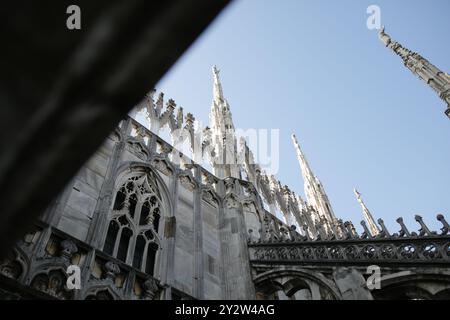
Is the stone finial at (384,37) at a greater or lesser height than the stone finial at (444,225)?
greater

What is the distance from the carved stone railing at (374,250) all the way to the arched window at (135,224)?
274cm

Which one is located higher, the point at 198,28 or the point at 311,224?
the point at 311,224

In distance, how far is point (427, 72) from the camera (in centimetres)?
1858

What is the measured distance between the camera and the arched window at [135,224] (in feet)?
25.1

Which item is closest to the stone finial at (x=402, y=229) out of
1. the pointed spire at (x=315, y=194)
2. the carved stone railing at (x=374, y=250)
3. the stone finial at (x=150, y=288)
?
the carved stone railing at (x=374, y=250)

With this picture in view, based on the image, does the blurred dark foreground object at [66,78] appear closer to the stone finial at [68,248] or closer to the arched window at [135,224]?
the stone finial at [68,248]

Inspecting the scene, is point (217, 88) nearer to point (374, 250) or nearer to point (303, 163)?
point (303, 163)

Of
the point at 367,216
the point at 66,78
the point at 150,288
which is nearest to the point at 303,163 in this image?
the point at 367,216

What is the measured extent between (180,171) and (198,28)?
9542 mm

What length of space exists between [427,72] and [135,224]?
1706cm

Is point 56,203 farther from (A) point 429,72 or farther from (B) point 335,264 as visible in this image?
(A) point 429,72

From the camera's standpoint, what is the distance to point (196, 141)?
1313 cm

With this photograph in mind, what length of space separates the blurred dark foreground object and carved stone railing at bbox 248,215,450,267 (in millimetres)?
6890
